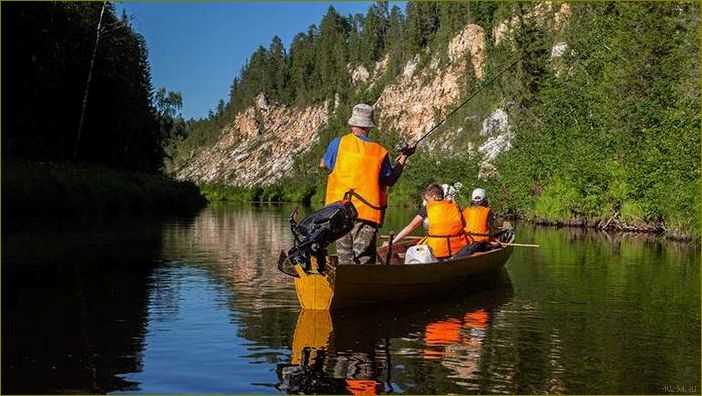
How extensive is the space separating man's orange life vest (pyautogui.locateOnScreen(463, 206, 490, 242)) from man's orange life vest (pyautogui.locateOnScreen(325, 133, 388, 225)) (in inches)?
220

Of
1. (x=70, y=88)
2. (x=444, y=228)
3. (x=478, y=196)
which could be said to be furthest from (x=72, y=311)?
(x=70, y=88)

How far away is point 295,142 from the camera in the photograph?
16662 centimetres

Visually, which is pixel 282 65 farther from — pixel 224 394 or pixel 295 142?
Result: pixel 224 394

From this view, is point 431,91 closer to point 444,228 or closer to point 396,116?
point 396,116

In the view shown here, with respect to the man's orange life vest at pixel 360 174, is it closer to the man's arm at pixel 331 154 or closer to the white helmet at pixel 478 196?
the man's arm at pixel 331 154

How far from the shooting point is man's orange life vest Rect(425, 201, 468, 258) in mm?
13828

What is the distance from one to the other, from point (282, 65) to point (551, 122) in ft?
510

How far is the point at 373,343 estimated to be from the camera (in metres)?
9.04

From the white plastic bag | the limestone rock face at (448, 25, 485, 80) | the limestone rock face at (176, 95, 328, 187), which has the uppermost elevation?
the limestone rock face at (448, 25, 485, 80)

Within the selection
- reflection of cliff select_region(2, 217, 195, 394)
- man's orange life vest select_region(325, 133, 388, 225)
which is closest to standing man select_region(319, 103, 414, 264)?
man's orange life vest select_region(325, 133, 388, 225)

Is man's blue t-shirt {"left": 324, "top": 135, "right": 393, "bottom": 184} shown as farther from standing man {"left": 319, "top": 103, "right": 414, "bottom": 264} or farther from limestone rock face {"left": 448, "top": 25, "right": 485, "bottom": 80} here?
limestone rock face {"left": 448, "top": 25, "right": 485, "bottom": 80}

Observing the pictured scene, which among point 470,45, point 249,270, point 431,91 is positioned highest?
point 470,45

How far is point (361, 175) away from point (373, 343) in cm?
249

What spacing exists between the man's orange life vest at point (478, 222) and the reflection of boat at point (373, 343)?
3283mm
